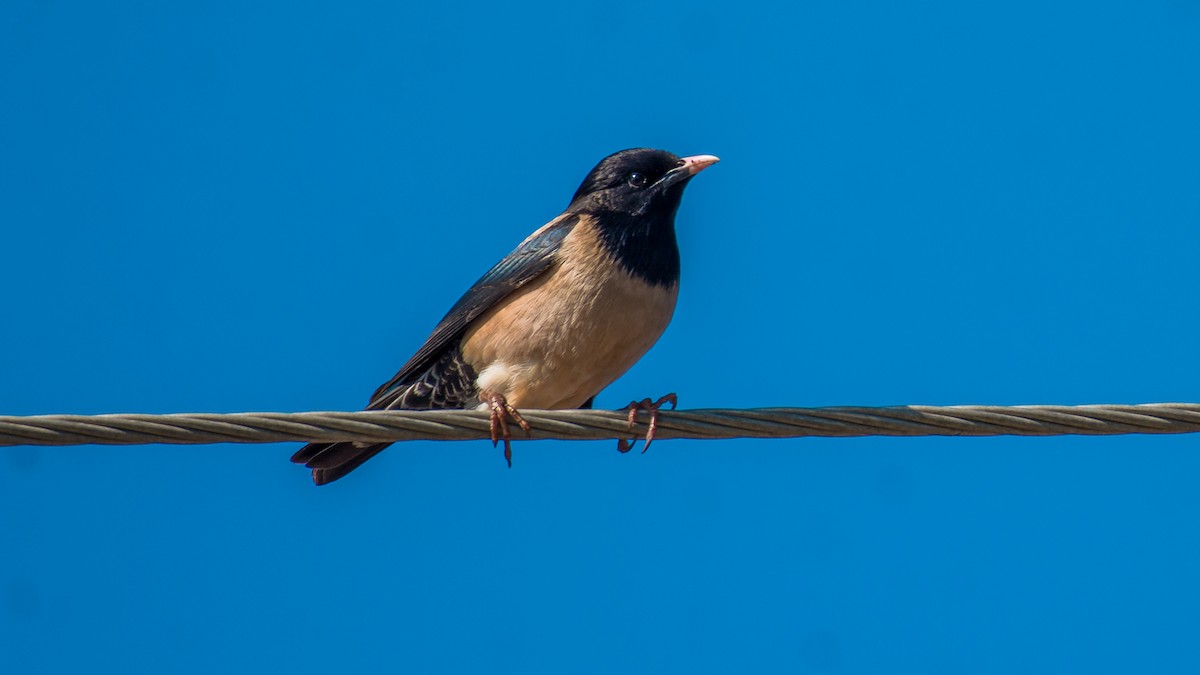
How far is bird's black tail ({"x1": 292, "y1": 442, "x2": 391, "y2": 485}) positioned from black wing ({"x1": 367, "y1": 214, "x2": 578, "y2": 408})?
346 millimetres

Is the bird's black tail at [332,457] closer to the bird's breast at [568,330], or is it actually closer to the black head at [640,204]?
the bird's breast at [568,330]

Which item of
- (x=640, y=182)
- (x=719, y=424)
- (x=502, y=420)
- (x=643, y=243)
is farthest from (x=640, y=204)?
(x=719, y=424)

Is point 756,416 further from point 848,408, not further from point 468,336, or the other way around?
point 468,336

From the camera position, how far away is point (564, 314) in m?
6.51

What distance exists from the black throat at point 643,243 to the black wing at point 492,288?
20 cm

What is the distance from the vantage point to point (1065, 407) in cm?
470

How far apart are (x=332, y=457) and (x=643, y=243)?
165 centimetres

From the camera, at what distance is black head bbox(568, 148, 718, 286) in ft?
22.2

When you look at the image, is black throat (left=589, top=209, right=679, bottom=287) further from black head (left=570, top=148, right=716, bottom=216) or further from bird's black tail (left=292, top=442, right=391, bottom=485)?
bird's black tail (left=292, top=442, right=391, bottom=485)

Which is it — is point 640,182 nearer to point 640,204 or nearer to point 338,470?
point 640,204

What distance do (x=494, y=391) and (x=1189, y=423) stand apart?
2.81 metres

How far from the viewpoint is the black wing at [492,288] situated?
265 inches

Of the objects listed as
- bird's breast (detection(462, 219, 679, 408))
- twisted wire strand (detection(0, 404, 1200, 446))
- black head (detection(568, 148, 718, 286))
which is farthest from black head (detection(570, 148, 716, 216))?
twisted wire strand (detection(0, 404, 1200, 446))

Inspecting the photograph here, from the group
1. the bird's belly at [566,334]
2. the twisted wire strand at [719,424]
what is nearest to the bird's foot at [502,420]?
the bird's belly at [566,334]
